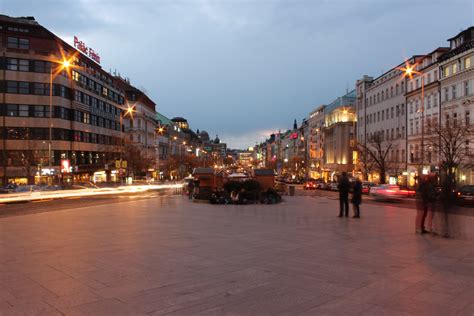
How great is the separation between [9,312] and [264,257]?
5.27 meters

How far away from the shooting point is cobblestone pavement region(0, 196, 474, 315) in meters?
6.03

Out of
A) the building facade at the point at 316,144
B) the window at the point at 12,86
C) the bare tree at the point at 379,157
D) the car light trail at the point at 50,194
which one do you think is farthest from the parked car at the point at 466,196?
the building facade at the point at 316,144

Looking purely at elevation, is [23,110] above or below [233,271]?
above

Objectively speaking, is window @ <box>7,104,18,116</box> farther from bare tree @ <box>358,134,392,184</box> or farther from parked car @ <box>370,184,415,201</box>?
bare tree @ <box>358,134,392,184</box>

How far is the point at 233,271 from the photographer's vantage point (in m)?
8.02

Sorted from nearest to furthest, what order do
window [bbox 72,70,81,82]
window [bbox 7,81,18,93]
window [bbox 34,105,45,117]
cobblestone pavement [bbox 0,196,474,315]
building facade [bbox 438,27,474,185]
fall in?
1. cobblestone pavement [bbox 0,196,474,315]
2. building facade [bbox 438,27,474,185]
3. window [bbox 7,81,18,93]
4. window [bbox 34,105,45,117]
5. window [bbox 72,70,81,82]

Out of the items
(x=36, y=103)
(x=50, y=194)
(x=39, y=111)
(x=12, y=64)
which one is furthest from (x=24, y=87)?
(x=50, y=194)

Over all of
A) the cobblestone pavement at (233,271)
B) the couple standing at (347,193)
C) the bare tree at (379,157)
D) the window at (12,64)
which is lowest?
the cobblestone pavement at (233,271)

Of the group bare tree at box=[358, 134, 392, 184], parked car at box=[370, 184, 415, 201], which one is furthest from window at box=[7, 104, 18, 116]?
bare tree at box=[358, 134, 392, 184]

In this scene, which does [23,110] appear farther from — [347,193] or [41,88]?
[347,193]

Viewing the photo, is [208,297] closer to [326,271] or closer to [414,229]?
[326,271]

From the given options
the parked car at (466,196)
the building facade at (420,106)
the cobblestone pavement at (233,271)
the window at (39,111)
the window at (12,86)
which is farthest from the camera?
the window at (39,111)

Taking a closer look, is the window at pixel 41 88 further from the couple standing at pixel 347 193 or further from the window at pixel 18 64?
the couple standing at pixel 347 193

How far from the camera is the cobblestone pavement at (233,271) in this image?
603 cm
